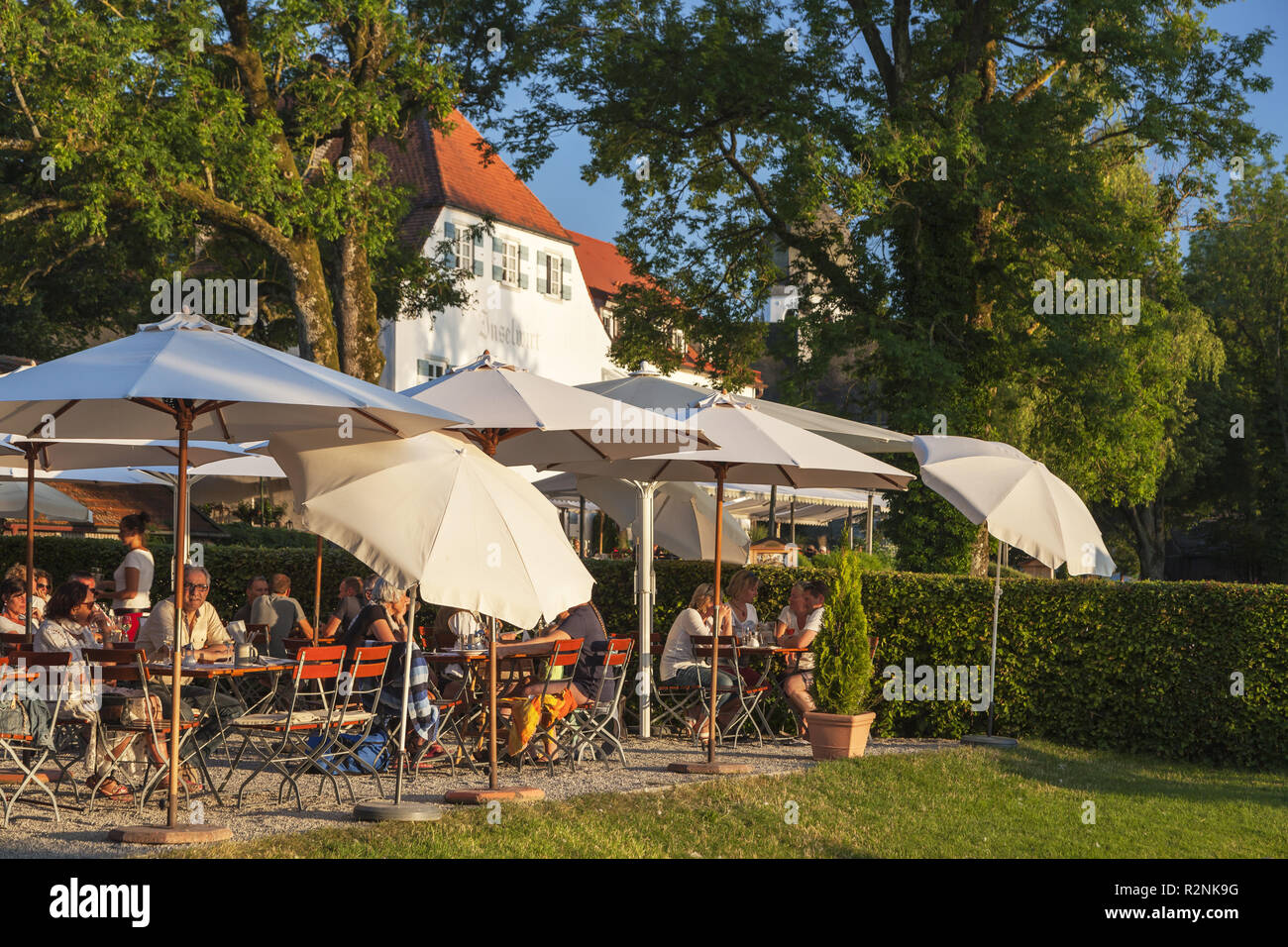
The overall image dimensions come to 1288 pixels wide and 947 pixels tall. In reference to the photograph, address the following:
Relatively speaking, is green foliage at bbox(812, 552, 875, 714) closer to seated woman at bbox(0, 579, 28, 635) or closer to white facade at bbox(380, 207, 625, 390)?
seated woman at bbox(0, 579, 28, 635)

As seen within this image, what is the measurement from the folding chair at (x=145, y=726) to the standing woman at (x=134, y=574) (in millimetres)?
3564

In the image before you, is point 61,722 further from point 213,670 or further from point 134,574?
point 134,574

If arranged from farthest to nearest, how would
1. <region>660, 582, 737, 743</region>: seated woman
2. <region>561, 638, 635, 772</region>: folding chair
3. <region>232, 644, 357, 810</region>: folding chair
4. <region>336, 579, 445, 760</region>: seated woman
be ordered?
1. <region>660, 582, 737, 743</region>: seated woman
2. <region>561, 638, 635, 772</region>: folding chair
3. <region>336, 579, 445, 760</region>: seated woman
4. <region>232, 644, 357, 810</region>: folding chair

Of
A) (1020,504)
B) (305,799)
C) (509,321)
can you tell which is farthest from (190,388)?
(509,321)

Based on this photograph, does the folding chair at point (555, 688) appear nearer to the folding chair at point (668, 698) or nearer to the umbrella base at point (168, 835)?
the folding chair at point (668, 698)

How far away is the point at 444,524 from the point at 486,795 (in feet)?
6.22

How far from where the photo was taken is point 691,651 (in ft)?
42.3

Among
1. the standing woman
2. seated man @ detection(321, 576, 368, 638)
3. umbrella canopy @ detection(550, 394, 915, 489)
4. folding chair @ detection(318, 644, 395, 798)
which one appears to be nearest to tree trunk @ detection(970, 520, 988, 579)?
umbrella canopy @ detection(550, 394, 915, 489)

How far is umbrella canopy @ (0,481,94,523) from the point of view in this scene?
18.8 meters

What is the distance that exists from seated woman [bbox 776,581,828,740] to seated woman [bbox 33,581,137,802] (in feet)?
20.0
